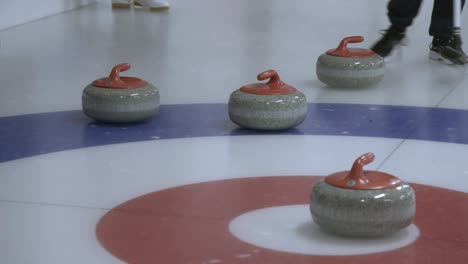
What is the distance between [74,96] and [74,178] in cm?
118

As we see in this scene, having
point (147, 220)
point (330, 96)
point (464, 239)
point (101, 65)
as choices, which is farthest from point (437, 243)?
point (101, 65)

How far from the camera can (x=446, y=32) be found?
4461 millimetres

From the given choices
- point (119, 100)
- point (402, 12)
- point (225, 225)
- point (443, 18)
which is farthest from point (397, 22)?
point (225, 225)

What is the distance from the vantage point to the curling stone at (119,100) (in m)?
3.30

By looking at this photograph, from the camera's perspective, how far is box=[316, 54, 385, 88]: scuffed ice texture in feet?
12.8

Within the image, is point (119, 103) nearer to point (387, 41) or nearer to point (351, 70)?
point (351, 70)

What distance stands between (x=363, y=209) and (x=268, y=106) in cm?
106

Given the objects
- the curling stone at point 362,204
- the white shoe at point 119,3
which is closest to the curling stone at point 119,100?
the curling stone at point 362,204

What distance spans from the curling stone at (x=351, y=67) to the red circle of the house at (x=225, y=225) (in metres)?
1.21

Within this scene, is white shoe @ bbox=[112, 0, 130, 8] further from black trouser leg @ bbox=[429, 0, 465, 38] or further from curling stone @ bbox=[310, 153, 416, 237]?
curling stone @ bbox=[310, 153, 416, 237]

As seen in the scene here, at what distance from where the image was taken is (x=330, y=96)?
12.8ft

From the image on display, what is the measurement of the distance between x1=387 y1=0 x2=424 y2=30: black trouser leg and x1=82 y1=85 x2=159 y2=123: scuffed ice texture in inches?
59.3

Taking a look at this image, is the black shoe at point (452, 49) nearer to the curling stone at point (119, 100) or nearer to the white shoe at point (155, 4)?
the curling stone at point (119, 100)

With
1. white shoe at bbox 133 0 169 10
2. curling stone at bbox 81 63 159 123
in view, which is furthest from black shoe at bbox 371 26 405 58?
white shoe at bbox 133 0 169 10
